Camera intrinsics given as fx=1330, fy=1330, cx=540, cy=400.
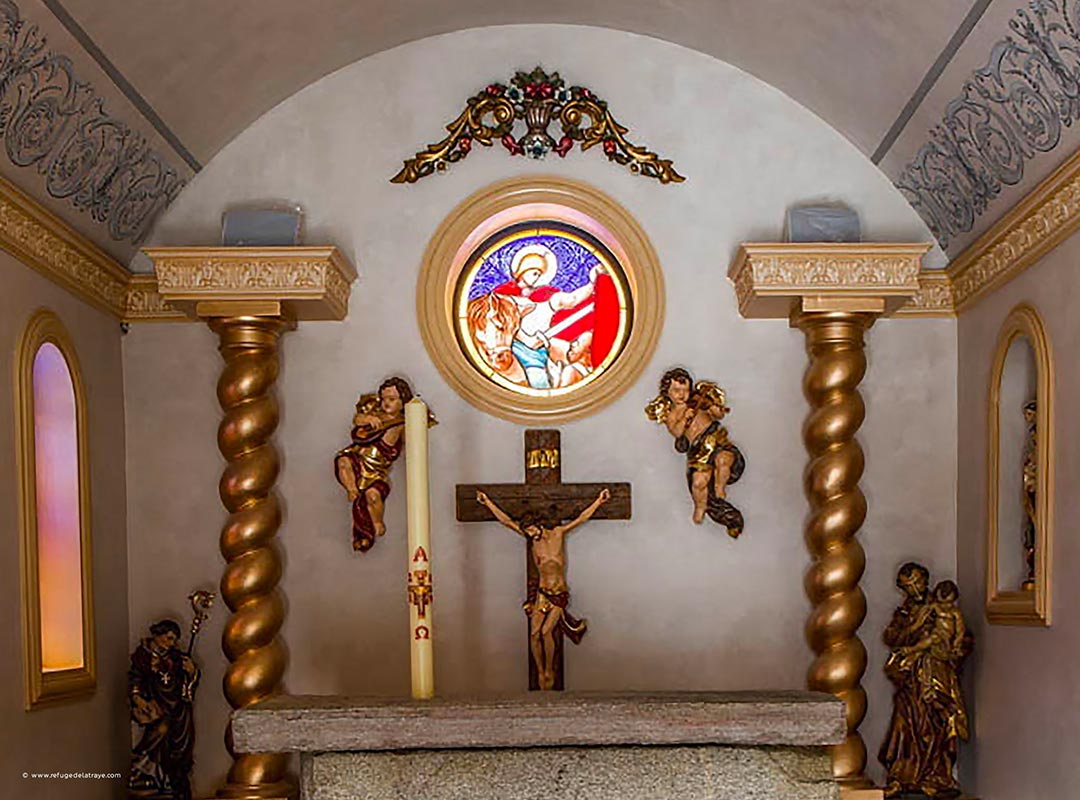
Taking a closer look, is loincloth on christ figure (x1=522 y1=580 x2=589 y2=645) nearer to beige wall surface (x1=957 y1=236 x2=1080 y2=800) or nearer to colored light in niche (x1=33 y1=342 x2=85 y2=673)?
beige wall surface (x1=957 y1=236 x2=1080 y2=800)

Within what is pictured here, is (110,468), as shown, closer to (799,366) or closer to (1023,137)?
(799,366)

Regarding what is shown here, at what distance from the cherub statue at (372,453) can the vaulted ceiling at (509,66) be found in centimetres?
134

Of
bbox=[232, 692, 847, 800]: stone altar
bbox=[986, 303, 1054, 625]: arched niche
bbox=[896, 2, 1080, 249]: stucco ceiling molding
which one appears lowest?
bbox=[232, 692, 847, 800]: stone altar

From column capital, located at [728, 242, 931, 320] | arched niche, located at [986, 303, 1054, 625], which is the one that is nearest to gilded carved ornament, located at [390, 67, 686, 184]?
column capital, located at [728, 242, 931, 320]

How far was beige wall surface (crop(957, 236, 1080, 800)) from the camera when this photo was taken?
461 cm

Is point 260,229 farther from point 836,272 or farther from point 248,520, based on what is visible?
point 836,272

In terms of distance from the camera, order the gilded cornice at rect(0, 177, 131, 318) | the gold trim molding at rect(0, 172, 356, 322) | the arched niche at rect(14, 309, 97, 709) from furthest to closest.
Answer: the arched niche at rect(14, 309, 97, 709) < the gold trim molding at rect(0, 172, 356, 322) < the gilded cornice at rect(0, 177, 131, 318)

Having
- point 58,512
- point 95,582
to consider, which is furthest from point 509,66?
point 95,582

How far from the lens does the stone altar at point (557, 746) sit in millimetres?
3227

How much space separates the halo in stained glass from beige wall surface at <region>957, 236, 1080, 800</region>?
1.61 meters

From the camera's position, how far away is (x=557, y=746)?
3305mm

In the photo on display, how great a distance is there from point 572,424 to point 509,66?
1695 millimetres

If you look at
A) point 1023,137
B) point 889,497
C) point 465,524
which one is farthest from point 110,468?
point 1023,137

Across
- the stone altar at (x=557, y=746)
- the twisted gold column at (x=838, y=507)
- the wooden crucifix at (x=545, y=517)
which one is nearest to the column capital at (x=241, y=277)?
the wooden crucifix at (x=545, y=517)
